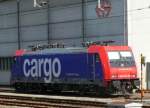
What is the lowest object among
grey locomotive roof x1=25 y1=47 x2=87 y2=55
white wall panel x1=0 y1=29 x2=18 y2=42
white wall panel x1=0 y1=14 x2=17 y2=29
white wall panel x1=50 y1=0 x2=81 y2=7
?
grey locomotive roof x1=25 y1=47 x2=87 y2=55

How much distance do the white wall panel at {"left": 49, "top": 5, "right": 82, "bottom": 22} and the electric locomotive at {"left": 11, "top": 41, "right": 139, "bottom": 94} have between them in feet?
21.2

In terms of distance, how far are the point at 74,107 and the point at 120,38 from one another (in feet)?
55.0

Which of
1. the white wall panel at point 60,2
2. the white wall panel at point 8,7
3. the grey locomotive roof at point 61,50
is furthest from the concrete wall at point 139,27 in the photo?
the white wall panel at point 8,7

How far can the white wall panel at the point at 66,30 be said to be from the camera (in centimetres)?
4552

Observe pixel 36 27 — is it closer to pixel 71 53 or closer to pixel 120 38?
pixel 120 38

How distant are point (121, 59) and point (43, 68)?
6.98 m

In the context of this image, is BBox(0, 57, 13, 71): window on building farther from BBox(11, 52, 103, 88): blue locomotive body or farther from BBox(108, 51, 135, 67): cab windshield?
BBox(108, 51, 135, 67): cab windshield

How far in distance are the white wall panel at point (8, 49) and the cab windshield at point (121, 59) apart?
19.8 meters

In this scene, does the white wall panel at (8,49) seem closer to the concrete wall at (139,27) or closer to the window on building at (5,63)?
the window on building at (5,63)

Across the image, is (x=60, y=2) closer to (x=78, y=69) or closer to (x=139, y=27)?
(x=139, y=27)

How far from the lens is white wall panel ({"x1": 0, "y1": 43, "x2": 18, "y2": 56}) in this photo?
174 feet

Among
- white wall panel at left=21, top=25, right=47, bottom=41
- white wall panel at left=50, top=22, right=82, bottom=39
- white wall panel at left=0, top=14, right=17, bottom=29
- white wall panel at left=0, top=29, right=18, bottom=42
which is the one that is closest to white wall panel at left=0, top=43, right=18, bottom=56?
white wall panel at left=0, top=29, right=18, bottom=42

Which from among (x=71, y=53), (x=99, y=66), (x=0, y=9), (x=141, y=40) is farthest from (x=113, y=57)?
(x=0, y=9)

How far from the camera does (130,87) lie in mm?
34312
